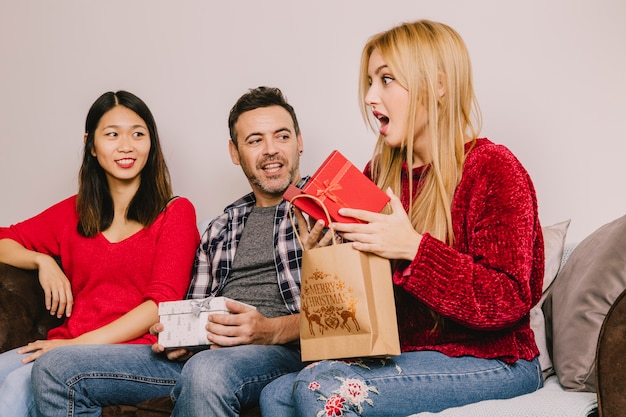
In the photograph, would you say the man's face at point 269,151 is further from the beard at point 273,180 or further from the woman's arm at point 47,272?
the woman's arm at point 47,272

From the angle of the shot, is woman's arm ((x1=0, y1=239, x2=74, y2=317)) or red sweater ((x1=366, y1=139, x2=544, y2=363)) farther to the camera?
woman's arm ((x1=0, y1=239, x2=74, y2=317))

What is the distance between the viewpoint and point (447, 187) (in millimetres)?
1592

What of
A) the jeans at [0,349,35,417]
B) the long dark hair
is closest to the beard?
the long dark hair

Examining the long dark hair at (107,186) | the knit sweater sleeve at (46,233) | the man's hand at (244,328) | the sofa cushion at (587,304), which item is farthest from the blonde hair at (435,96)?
the knit sweater sleeve at (46,233)

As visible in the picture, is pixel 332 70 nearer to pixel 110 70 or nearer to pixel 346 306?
pixel 110 70

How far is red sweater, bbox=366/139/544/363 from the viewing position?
1.40m

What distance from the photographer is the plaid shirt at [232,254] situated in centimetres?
205

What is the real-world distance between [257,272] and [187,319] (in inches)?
14.3

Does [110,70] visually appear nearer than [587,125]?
No

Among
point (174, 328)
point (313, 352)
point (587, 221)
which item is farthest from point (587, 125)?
point (174, 328)

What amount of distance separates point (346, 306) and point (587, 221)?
3.62 ft

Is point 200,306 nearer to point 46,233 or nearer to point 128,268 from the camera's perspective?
point 128,268

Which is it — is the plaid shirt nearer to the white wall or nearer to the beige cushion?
the white wall

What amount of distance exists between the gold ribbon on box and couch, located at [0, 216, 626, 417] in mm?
477
